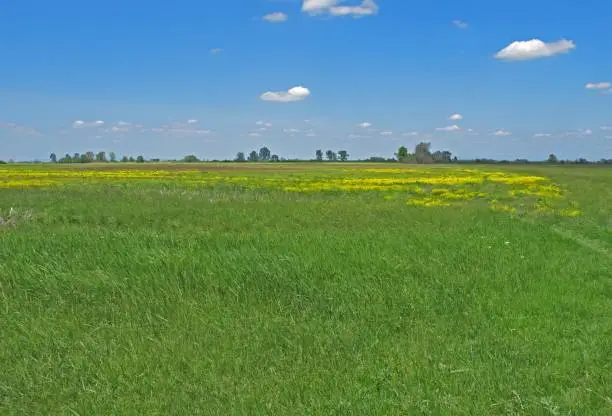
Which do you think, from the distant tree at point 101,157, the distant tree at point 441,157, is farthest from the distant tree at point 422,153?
the distant tree at point 101,157

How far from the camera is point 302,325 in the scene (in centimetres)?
645

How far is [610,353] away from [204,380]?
16.0ft

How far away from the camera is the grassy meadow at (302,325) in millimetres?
4699

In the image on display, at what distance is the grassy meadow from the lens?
185 inches

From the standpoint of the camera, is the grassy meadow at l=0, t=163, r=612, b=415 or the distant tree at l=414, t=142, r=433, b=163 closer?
the grassy meadow at l=0, t=163, r=612, b=415

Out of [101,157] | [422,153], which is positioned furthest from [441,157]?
[101,157]

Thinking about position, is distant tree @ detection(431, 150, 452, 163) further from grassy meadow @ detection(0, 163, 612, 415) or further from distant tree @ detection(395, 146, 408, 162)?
grassy meadow @ detection(0, 163, 612, 415)

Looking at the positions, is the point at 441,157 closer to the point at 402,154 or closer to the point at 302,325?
the point at 402,154

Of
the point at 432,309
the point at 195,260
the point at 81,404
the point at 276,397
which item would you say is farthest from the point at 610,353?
the point at 195,260

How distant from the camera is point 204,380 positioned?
Answer: 5055 mm

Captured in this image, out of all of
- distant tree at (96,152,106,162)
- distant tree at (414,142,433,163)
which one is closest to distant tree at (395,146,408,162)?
distant tree at (414,142,433,163)

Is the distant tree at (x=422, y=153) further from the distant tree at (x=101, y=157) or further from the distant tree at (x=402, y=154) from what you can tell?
the distant tree at (x=101, y=157)

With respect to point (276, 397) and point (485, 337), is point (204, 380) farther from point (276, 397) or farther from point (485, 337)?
point (485, 337)

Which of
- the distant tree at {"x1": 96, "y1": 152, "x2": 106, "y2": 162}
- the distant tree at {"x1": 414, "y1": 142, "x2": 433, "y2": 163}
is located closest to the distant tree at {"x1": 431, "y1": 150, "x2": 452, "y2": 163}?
the distant tree at {"x1": 414, "y1": 142, "x2": 433, "y2": 163}
